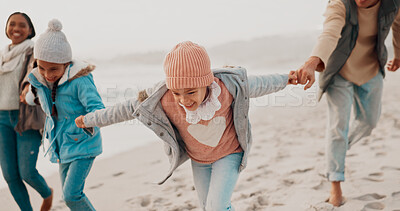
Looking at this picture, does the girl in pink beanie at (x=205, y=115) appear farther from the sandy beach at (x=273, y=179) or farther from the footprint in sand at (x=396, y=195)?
the footprint in sand at (x=396, y=195)

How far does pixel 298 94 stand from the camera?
10570mm

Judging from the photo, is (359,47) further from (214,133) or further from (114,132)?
(114,132)

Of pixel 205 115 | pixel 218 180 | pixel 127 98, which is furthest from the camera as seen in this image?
pixel 127 98

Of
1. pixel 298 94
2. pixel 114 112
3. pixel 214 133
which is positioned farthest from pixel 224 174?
pixel 298 94

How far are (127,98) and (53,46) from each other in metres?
3.59

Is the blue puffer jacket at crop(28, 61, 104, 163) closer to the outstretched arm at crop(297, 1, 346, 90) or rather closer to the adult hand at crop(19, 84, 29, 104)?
the adult hand at crop(19, 84, 29, 104)

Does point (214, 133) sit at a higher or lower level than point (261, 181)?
higher

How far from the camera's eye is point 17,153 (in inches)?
124

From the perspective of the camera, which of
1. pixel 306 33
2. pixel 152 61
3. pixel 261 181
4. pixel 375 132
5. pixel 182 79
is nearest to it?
pixel 182 79

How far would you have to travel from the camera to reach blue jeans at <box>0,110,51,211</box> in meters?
3.09

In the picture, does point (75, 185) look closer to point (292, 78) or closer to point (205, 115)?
point (205, 115)

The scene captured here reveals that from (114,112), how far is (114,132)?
4428 mm

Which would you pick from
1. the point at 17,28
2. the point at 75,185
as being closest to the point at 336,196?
the point at 75,185

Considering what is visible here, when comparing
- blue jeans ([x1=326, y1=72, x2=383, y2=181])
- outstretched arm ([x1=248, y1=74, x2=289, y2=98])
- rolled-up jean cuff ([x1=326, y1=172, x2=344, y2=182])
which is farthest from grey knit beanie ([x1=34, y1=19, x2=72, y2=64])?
rolled-up jean cuff ([x1=326, y1=172, x2=344, y2=182])
